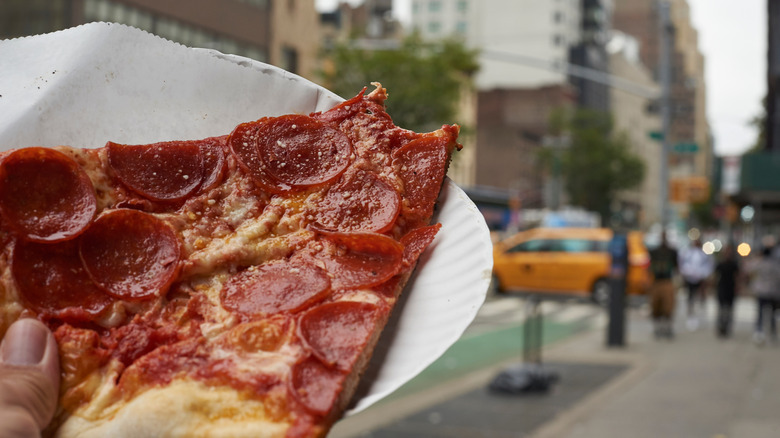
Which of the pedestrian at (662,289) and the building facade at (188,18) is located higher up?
the building facade at (188,18)

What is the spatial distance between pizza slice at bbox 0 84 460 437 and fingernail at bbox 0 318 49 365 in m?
0.06

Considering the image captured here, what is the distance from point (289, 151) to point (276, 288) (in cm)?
45

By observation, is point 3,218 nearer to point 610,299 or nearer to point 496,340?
point 496,340

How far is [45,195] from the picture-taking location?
6.50 feet

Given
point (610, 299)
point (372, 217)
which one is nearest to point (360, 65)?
point (610, 299)

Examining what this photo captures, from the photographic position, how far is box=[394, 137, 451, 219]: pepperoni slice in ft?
7.32

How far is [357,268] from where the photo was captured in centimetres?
207

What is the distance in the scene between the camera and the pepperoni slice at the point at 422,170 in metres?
2.23

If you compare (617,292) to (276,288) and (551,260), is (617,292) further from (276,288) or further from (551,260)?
(276,288)

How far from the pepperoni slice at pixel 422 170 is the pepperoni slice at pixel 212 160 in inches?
18.8

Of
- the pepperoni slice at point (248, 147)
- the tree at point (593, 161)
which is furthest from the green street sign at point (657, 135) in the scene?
the tree at point (593, 161)

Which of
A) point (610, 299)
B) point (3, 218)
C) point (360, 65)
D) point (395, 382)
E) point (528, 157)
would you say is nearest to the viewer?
point (395, 382)

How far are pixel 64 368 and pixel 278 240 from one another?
605 mm

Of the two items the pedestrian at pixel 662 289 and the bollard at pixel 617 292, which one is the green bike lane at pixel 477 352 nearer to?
the bollard at pixel 617 292
